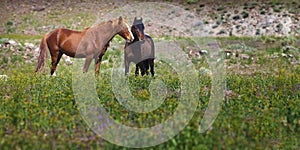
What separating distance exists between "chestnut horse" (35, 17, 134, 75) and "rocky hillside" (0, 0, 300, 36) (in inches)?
633

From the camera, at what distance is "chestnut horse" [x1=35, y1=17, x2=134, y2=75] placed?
14.8 m

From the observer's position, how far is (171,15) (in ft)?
114

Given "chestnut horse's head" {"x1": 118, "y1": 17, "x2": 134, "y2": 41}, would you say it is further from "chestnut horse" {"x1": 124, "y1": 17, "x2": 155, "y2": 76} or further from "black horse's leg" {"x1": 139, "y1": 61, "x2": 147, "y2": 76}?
"black horse's leg" {"x1": 139, "y1": 61, "x2": 147, "y2": 76}

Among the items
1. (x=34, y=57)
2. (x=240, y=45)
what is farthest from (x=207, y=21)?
(x=34, y=57)

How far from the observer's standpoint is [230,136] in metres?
7.97

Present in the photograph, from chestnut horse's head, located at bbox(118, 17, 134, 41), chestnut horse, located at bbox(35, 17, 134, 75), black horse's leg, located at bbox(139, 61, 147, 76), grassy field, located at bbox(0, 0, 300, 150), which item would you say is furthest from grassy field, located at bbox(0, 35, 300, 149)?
black horse's leg, located at bbox(139, 61, 147, 76)

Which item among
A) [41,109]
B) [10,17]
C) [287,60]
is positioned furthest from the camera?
[10,17]

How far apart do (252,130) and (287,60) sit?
47.9 ft

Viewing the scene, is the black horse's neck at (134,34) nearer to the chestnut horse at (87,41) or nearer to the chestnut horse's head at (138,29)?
the chestnut horse's head at (138,29)

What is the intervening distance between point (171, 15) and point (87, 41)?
2041cm

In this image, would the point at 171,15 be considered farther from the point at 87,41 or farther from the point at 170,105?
the point at 170,105

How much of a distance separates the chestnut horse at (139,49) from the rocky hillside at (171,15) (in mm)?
15539

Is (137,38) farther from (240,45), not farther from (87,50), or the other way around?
(240,45)

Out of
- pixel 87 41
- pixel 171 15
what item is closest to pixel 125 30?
pixel 87 41
